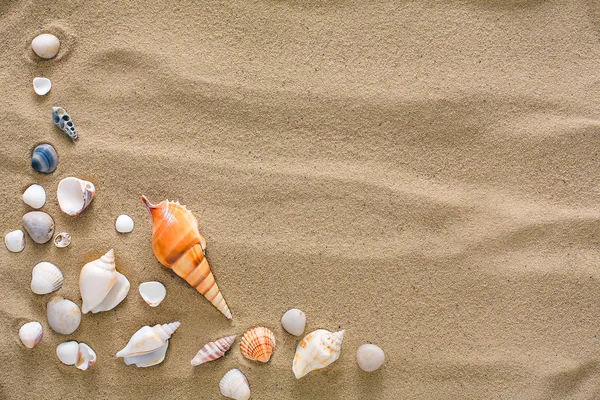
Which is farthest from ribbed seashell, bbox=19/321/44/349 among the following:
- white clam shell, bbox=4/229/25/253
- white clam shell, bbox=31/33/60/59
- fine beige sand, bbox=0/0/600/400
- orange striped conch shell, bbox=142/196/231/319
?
white clam shell, bbox=31/33/60/59

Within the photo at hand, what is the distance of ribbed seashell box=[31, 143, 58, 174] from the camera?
7.76 ft

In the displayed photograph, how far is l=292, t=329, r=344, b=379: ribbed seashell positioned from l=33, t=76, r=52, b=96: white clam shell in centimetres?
141

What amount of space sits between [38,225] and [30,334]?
417 mm

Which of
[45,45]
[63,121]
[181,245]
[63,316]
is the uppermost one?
[45,45]

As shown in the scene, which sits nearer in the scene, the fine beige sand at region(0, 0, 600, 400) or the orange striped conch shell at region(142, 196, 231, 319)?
the orange striped conch shell at region(142, 196, 231, 319)

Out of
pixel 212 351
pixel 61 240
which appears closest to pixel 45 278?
pixel 61 240

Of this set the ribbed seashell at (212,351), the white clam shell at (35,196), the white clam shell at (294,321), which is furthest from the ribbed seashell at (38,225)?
the white clam shell at (294,321)

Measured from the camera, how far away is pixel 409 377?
2422mm

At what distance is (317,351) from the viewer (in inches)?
92.1

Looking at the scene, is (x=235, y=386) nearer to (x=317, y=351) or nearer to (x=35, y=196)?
(x=317, y=351)

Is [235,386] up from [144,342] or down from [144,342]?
down

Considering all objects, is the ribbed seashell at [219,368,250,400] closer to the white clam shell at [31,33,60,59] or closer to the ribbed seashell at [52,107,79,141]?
the ribbed seashell at [52,107,79,141]

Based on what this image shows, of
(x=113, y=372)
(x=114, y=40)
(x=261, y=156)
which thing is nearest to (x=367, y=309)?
(x=261, y=156)

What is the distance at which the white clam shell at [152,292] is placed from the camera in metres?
2.39
